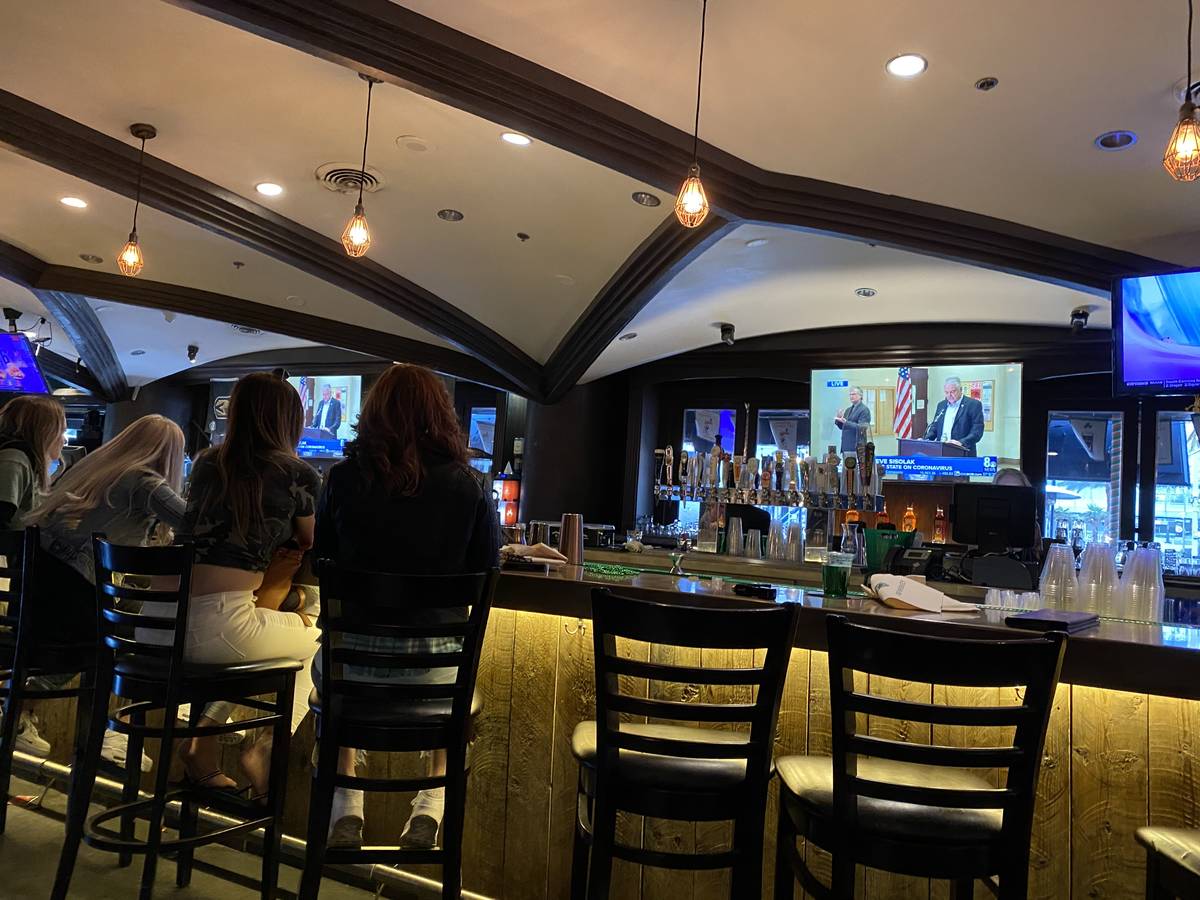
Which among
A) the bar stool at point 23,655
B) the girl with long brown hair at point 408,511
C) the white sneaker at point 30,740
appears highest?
the girl with long brown hair at point 408,511

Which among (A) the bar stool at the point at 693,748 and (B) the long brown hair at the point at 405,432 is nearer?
(A) the bar stool at the point at 693,748

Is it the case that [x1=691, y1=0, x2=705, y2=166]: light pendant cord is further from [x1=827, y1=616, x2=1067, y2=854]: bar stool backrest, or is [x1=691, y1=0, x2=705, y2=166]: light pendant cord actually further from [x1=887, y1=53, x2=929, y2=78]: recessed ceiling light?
[x1=827, y1=616, x2=1067, y2=854]: bar stool backrest

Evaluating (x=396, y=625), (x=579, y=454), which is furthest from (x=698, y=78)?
(x=579, y=454)

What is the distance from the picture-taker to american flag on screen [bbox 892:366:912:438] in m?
8.12

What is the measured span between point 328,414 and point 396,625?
10054 millimetres

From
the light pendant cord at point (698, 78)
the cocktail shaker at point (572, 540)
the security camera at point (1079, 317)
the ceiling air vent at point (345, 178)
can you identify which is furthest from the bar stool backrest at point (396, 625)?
the security camera at point (1079, 317)

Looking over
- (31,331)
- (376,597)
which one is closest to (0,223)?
(31,331)

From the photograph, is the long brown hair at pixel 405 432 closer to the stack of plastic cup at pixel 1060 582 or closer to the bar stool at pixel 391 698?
the bar stool at pixel 391 698

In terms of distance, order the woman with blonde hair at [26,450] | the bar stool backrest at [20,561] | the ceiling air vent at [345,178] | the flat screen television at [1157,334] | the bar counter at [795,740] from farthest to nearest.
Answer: the ceiling air vent at [345,178], the flat screen television at [1157,334], the woman with blonde hair at [26,450], the bar stool backrest at [20,561], the bar counter at [795,740]

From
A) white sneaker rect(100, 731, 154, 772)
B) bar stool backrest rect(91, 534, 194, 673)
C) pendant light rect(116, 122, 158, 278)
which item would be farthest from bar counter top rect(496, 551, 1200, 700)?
pendant light rect(116, 122, 158, 278)

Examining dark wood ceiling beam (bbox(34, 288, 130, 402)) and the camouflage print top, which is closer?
the camouflage print top

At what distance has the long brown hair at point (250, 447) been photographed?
8.04 ft

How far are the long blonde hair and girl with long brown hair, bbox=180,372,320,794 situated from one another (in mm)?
435

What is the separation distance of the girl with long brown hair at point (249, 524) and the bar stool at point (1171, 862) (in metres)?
2.10
